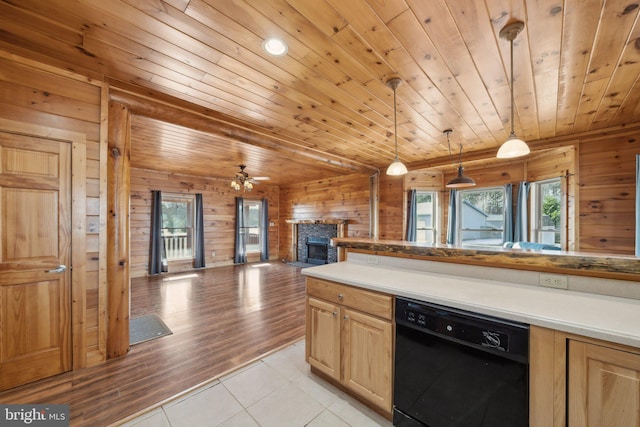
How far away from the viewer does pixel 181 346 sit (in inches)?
108

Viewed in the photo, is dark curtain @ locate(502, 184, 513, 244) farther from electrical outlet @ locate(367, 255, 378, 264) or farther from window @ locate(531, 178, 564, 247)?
electrical outlet @ locate(367, 255, 378, 264)

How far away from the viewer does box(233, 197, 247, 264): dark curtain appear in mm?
7484

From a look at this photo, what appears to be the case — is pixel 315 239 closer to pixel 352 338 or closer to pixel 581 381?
pixel 352 338

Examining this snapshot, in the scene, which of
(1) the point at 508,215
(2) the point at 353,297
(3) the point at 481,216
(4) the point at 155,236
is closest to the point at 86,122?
(2) the point at 353,297

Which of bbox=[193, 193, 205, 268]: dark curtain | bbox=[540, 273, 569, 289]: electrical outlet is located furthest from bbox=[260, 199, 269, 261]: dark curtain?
bbox=[540, 273, 569, 289]: electrical outlet

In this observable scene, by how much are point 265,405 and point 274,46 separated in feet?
8.73

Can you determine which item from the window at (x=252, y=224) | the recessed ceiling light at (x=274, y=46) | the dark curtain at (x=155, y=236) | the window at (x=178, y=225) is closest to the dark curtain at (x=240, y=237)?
the window at (x=252, y=224)

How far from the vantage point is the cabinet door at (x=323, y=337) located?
1.96m

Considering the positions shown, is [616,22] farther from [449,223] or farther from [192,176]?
[192,176]

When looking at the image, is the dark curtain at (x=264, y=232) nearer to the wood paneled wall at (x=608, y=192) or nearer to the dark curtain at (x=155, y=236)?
the dark curtain at (x=155, y=236)

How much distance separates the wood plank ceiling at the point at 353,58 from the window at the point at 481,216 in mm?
2023

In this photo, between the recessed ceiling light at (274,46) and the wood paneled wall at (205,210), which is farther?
the wood paneled wall at (205,210)

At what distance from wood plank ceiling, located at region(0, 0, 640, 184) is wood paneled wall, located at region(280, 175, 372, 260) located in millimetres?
3050

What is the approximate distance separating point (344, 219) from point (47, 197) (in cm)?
540
